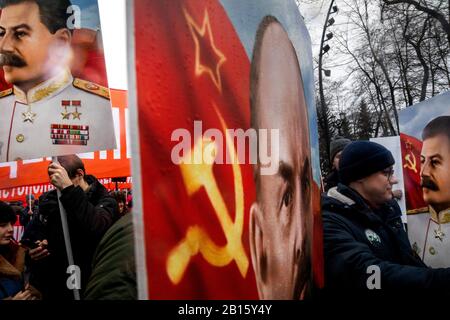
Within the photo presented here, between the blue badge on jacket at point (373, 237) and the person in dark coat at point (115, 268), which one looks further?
the blue badge on jacket at point (373, 237)

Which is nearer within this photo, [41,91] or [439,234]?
[41,91]

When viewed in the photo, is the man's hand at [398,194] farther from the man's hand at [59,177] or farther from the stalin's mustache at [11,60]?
the stalin's mustache at [11,60]

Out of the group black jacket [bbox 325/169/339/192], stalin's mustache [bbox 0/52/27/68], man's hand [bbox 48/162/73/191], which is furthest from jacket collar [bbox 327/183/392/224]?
stalin's mustache [bbox 0/52/27/68]

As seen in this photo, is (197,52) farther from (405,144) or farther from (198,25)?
(405,144)

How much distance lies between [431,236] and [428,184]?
24 cm

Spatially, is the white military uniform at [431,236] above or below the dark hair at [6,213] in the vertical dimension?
below

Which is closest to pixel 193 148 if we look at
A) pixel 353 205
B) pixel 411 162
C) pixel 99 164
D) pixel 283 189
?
pixel 283 189

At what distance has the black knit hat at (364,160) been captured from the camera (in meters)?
2.38

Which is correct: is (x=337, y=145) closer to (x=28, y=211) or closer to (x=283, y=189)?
(x=283, y=189)

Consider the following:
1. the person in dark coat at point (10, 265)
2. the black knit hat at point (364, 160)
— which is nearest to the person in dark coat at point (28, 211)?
the person in dark coat at point (10, 265)

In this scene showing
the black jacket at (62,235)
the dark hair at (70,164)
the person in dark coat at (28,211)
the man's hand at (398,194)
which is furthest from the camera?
the man's hand at (398,194)

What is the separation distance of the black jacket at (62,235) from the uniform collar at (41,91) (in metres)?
0.29

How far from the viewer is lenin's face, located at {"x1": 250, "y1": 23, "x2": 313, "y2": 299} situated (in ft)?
5.35

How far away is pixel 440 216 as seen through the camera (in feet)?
8.19
